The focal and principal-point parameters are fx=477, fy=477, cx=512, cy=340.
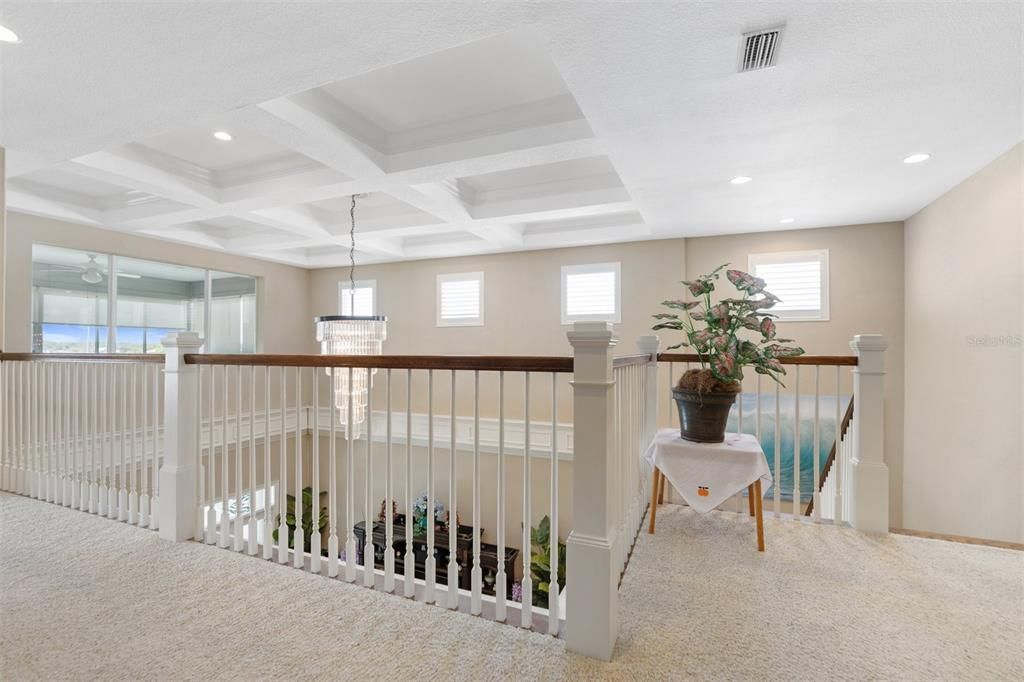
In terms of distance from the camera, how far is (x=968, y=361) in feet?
11.3

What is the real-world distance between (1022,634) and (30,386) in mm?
5553

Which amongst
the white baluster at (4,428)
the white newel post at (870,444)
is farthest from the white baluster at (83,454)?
the white newel post at (870,444)

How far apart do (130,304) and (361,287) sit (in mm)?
2831

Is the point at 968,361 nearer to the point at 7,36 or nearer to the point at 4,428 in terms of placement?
the point at 7,36

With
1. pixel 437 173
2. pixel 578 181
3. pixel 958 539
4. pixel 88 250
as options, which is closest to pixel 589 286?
pixel 578 181

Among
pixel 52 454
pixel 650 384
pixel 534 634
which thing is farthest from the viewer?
pixel 52 454

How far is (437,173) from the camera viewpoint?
11.5 feet

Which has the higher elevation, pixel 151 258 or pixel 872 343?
pixel 151 258

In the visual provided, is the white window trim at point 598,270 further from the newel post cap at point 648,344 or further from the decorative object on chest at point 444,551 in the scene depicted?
the decorative object on chest at point 444,551

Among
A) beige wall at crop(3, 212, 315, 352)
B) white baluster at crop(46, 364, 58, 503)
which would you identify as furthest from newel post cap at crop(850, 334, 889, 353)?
beige wall at crop(3, 212, 315, 352)

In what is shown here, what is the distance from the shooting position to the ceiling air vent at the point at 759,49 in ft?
6.24

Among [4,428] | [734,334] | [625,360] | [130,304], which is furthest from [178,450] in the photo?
[130,304]

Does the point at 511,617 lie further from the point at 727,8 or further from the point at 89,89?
the point at 89,89

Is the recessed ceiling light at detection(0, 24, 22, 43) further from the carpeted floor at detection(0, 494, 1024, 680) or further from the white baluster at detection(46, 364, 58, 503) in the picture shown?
the carpeted floor at detection(0, 494, 1024, 680)
